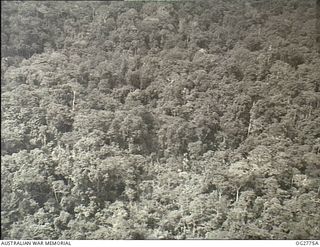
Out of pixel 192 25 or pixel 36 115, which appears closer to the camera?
pixel 36 115

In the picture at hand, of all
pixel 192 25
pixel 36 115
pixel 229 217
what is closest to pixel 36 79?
pixel 36 115

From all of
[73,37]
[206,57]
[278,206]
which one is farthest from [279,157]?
[73,37]

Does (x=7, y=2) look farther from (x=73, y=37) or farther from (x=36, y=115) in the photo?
(x=36, y=115)

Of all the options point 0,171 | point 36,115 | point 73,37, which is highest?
point 73,37

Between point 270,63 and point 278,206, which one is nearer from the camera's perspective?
point 278,206

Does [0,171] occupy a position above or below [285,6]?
below

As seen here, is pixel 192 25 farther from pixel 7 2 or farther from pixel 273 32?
pixel 7 2
